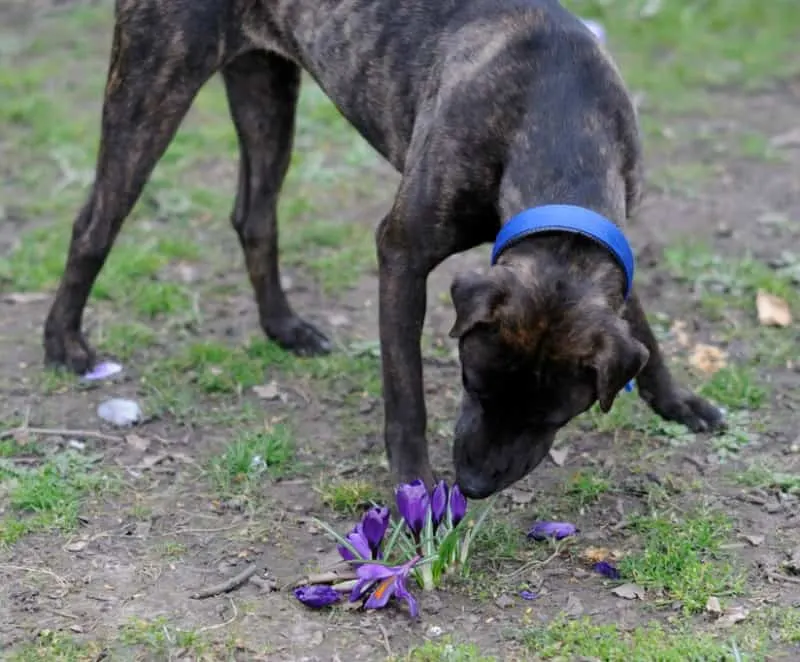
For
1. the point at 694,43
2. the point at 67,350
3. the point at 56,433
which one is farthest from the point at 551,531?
the point at 694,43

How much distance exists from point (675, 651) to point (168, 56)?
9.39 feet

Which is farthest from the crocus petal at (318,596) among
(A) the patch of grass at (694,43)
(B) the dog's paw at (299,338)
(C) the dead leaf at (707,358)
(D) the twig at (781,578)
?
(A) the patch of grass at (694,43)

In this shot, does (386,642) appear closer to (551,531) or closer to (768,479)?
(551,531)

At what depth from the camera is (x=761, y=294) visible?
6.03 metres

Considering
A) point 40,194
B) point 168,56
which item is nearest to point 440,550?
point 168,56

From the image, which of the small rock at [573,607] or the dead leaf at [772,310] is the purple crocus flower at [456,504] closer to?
the small rock at [573,607]

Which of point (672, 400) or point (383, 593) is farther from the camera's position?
point (672, 400)

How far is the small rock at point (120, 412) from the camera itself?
5.19 m

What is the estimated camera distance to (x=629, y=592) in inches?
160

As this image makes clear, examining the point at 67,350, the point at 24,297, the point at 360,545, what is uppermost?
the point at 360,545

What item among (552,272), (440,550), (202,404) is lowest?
(202,404)

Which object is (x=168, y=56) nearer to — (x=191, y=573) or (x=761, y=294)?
(x=191, y=573)

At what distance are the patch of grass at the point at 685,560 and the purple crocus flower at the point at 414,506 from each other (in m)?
0.65

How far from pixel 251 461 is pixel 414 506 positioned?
978mm
